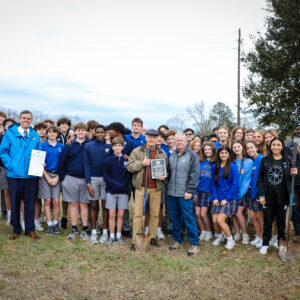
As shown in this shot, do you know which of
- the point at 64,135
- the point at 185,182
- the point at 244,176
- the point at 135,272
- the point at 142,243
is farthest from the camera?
the point at 64,135

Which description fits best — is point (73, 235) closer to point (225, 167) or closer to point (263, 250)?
point (225, 167)

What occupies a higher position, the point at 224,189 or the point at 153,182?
the point at 153,182

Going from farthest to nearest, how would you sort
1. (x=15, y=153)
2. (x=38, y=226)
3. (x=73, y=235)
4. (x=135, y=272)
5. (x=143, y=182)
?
(x=38, y=226) < (x=73, y=235) < (x=15, y=153) < (x=143, y=182) < (x=135, y=272)

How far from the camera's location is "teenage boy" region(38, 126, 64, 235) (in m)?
6.81

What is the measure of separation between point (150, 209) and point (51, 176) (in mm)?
2392

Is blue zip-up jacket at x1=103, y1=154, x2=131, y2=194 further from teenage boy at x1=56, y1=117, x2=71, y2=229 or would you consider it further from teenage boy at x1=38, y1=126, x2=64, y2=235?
teenage boy at x1=56, y1=117, x2=71, y2=229

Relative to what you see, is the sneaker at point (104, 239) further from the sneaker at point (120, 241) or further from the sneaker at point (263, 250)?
the sneaker at point (263, 250)

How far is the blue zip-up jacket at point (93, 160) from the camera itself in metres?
6.44

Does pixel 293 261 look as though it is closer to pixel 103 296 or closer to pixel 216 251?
pixel 216 251

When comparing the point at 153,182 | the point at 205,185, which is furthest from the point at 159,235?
the point at 205,185

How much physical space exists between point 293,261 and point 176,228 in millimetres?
2287

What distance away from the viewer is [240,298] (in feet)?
14.3

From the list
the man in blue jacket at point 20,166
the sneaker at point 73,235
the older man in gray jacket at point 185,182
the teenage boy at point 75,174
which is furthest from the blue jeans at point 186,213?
the man in blue jacket at point 20,166

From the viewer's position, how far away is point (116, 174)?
6.30 meters
